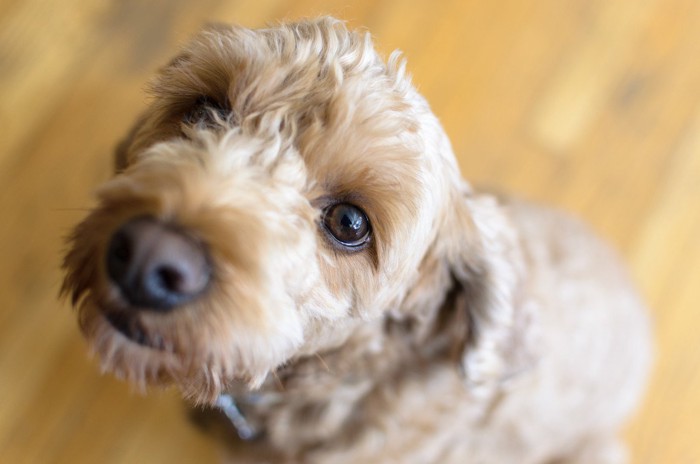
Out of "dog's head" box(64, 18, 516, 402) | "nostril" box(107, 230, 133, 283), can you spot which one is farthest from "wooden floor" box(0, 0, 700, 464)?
"nostril" box(107, 230, 133, 283)

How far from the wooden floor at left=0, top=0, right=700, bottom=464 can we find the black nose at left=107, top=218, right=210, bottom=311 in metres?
1.41

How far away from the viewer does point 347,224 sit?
1502mm

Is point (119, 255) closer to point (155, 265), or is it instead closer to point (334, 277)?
point (155, 265)

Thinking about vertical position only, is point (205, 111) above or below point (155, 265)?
above

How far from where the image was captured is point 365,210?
148 cm

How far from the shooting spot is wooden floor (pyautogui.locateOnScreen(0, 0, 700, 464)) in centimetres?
239

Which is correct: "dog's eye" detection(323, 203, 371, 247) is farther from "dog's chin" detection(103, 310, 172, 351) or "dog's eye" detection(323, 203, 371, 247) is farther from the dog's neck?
"dog's chin" detection(103, 310, 172, 351)

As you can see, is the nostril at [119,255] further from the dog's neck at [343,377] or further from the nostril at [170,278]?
the dog's neck at [343,377]

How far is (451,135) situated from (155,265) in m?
2.08

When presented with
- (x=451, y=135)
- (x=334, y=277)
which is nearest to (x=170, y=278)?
(x=334, y=277)

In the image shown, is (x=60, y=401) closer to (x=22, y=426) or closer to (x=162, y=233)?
(x=22, y=426)

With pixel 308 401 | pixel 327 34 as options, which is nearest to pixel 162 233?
pixel 327 34

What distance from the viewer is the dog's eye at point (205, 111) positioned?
59.6 inches

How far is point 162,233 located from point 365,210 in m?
0.50
